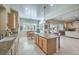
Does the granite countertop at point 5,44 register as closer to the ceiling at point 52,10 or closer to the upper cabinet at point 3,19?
the upper cabinet at point 3,19

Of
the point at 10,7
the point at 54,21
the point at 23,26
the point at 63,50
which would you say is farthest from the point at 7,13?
the point at 63,50

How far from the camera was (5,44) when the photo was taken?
218 cm

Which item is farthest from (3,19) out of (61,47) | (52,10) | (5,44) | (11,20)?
(61,47)

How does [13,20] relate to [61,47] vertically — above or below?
above

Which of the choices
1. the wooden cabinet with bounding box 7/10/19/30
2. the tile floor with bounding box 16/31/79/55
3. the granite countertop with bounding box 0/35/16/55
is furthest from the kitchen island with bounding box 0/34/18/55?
the wooden cabinet with bounding box 7/10/19/30

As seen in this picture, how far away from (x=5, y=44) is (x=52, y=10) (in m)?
1.26

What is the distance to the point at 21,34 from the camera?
2404mm

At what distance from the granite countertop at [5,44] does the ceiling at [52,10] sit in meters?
0.62

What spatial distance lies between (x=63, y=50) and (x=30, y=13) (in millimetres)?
1161

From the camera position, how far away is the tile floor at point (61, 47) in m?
2.29

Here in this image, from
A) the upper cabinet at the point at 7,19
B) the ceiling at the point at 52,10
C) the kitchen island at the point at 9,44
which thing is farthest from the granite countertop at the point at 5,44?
the ceiling at the point at 52,10

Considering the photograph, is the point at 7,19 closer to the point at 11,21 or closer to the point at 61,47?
the point at 11,21
